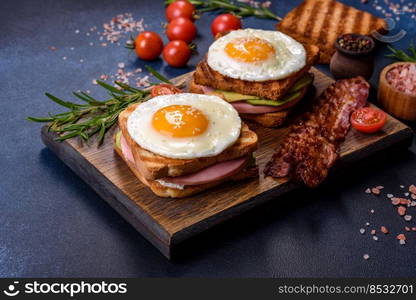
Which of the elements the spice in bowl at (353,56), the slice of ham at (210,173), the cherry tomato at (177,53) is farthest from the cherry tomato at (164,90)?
the spice in bowl at (353,56)

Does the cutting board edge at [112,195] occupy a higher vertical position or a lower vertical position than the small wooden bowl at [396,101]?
lower

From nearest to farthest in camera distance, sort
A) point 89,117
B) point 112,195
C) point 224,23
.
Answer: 1. point 112,195
2. point 89,117
3. point 224,23

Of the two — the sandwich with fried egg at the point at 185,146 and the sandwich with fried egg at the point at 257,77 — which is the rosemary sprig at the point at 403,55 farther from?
the sandwich with fried egg at the point at 185,146

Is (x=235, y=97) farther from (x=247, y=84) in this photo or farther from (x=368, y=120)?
(x=368, y=120)

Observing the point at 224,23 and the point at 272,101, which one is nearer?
the point at 272,101

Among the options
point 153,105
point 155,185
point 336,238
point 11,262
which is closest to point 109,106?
point 153,105

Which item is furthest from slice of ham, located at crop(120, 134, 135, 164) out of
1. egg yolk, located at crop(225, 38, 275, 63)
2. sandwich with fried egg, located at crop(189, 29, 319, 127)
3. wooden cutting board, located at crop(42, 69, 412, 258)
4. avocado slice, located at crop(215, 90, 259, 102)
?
egg yolk, located at crop(225, 38, 275, 63)

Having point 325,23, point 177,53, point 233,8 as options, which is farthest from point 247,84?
point 233,8
